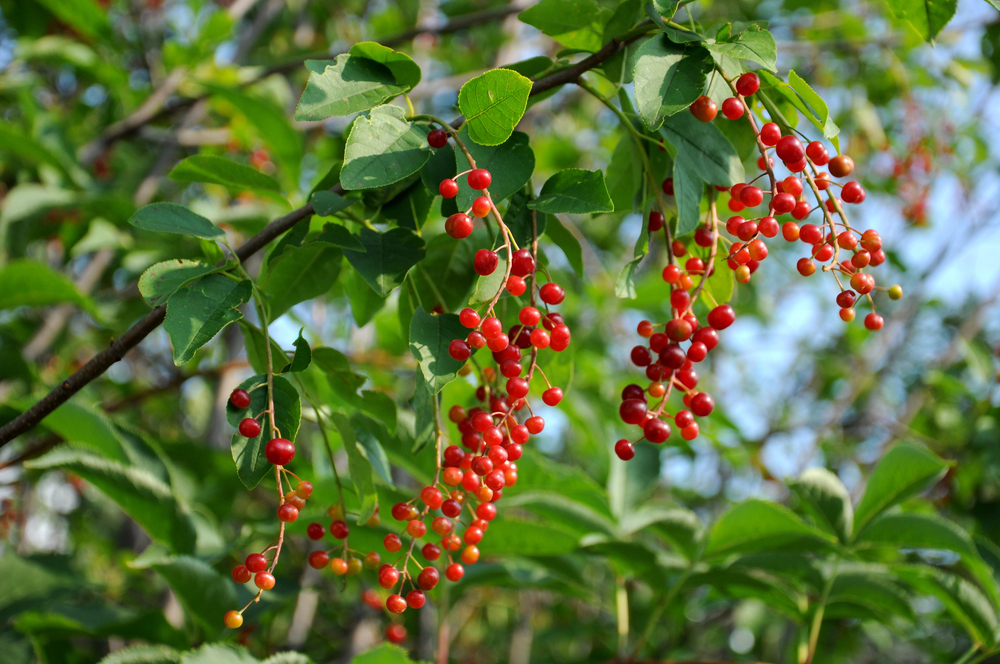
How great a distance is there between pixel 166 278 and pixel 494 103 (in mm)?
341

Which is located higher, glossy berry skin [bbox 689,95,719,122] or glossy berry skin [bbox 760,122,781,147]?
glossy berry skin [bbox 689,95,719,122]

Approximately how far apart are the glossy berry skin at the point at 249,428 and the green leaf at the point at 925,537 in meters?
0.94

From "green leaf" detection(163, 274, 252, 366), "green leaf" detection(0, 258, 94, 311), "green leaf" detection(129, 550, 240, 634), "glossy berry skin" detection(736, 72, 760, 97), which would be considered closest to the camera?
"green leaf" detection(163, 274, 252, 366)

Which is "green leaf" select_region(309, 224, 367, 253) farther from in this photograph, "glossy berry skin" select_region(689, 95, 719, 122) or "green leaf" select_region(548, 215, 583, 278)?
"glossy berry skin" select_region(689, 95, 719, 122)

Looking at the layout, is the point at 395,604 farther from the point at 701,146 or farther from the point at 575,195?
the point at 701,146

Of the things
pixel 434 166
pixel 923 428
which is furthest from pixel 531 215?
pixel 923 428

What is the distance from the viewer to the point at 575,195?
664 millimetres

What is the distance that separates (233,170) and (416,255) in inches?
9.7

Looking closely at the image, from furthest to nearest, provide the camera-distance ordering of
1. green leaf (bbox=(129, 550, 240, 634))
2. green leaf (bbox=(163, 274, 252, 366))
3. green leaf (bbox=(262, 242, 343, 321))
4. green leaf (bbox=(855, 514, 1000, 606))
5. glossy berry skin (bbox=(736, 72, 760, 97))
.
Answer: green leaf (bbox=(855, 514, 1000, 606)) → green leaf (bbox=(129, 550, 240, 634)) → green leaf (bbox=(262, 242, 343, 321)) → glossy berry skin (bbox=(736, 72, 760, 97)) → green leaf (bbox=(163, 274, 252, 366))

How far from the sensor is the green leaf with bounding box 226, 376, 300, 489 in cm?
63

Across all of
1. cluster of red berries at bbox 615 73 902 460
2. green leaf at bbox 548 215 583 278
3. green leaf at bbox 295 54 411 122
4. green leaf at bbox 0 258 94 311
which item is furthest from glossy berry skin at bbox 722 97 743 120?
green leaf at bbox 0 258 94 311

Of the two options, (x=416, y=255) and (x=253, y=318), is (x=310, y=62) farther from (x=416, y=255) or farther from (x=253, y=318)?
(x=253, y=318)

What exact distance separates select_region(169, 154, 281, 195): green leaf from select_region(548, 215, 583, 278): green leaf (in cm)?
33

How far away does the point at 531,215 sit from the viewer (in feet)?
2.37
